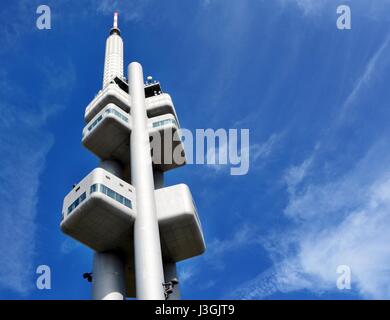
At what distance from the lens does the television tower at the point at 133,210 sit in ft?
142

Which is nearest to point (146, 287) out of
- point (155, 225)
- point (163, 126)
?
point (155, 225)

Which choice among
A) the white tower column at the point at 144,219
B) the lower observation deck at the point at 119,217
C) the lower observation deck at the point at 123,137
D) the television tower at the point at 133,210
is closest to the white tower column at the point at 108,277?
the television tower at the point at 133,210

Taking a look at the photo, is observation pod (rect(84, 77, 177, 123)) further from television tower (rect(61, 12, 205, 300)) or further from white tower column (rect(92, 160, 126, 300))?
white tower column (rect(92, 160, 126, 300))

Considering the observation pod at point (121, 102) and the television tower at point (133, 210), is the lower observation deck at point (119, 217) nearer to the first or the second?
the television tower at point (133, 210)

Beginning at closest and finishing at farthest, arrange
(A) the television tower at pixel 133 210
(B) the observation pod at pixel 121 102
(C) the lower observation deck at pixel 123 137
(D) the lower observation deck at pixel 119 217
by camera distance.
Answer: (A) the television tower at pixel 133 210
(D) the lower observation deck at pixel 119 217
(C) the lower observation deck at pixel 123 137
(B) the observation pod at pixel 121 102

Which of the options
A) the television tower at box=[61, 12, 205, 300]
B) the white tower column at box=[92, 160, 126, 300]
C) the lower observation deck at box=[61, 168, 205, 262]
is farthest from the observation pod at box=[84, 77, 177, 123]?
the white tower column at box=[92, 160, 126, 300]

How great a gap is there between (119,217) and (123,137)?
16484mm

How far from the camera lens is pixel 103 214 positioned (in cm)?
4394

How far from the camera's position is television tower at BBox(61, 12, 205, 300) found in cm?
4319

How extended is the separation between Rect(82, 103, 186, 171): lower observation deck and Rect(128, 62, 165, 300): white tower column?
1.79m

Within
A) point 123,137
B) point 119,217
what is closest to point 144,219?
point 119,217

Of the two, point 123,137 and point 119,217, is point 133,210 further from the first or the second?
point 123,137

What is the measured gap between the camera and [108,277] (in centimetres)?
4494
